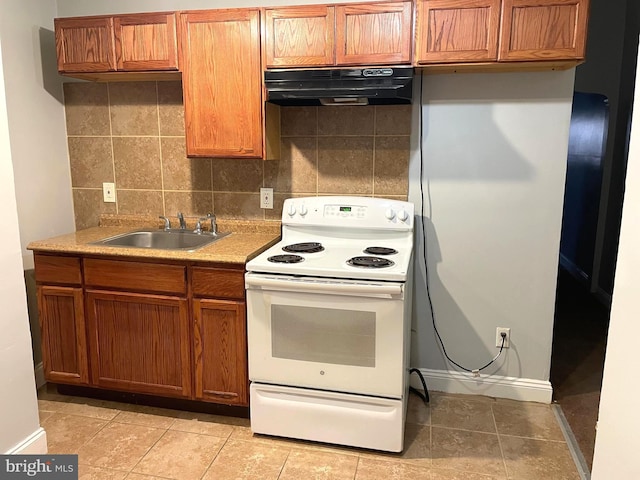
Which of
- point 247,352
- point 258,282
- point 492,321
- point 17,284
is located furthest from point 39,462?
point 492,321

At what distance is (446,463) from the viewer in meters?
2.20

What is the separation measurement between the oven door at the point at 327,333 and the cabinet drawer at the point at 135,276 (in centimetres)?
40

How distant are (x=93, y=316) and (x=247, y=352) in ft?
2.72

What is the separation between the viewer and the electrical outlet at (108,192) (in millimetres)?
3014

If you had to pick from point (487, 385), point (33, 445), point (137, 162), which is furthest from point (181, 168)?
point (487, 385)

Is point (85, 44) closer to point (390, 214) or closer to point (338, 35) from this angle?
point (338, 35)

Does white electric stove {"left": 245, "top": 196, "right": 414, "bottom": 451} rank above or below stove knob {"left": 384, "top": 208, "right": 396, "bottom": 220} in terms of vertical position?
below

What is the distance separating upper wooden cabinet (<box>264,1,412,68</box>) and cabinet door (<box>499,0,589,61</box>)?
429 millimetres

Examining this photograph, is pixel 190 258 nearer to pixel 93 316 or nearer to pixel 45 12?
pixel 93 316

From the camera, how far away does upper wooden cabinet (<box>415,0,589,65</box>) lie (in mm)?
2121

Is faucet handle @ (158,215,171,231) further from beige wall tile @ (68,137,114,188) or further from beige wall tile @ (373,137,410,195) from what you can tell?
beige wall tile @ (373,137,410,195)

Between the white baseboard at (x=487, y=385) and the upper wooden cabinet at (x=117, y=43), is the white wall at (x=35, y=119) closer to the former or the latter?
the upper wooden cabinet at (x=117, y=43)

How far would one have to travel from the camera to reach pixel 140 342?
2.51 metres

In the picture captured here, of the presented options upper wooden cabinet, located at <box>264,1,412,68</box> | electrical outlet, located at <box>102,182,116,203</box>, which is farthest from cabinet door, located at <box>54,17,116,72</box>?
upper wooden cabinet, located at <box>264,1,412,68</box>
